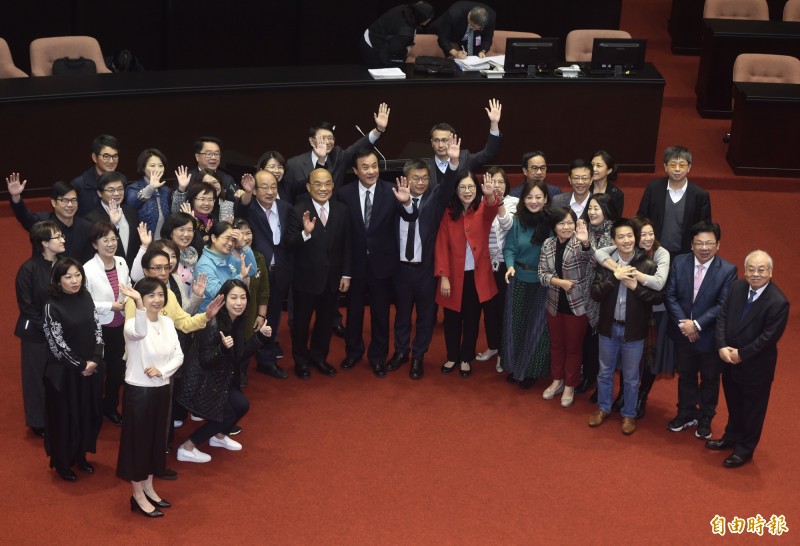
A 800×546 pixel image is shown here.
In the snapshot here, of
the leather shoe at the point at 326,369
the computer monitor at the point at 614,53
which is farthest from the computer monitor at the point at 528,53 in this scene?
the leather shoe at the point at 326,369

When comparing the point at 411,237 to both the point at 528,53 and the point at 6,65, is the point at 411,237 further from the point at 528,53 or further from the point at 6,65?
the point at 6,65

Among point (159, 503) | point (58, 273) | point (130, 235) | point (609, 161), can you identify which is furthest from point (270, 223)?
point (609, 161)

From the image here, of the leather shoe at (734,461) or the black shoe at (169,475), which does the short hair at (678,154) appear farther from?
the black shoe at (169,475)

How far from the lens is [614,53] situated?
10742mm

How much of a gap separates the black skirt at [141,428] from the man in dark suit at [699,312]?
9.94 feet

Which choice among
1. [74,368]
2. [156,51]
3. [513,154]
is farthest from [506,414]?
[156,51]

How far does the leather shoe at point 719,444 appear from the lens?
6966 mm

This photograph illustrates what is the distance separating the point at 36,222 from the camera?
688 centimetres

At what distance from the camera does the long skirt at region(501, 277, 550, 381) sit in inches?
294

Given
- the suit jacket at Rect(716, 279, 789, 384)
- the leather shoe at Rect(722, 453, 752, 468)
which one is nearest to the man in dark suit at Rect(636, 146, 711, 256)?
the suit jacket at Rect(716, 279, 789, 384)

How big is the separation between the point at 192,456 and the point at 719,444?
315 cm

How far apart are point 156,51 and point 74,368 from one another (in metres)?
6.89

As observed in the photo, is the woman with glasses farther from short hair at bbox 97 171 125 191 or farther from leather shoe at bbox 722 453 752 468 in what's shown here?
leather shoe at bbox 722 453 752 468

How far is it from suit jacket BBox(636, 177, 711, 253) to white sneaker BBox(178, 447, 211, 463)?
327 centimetres
